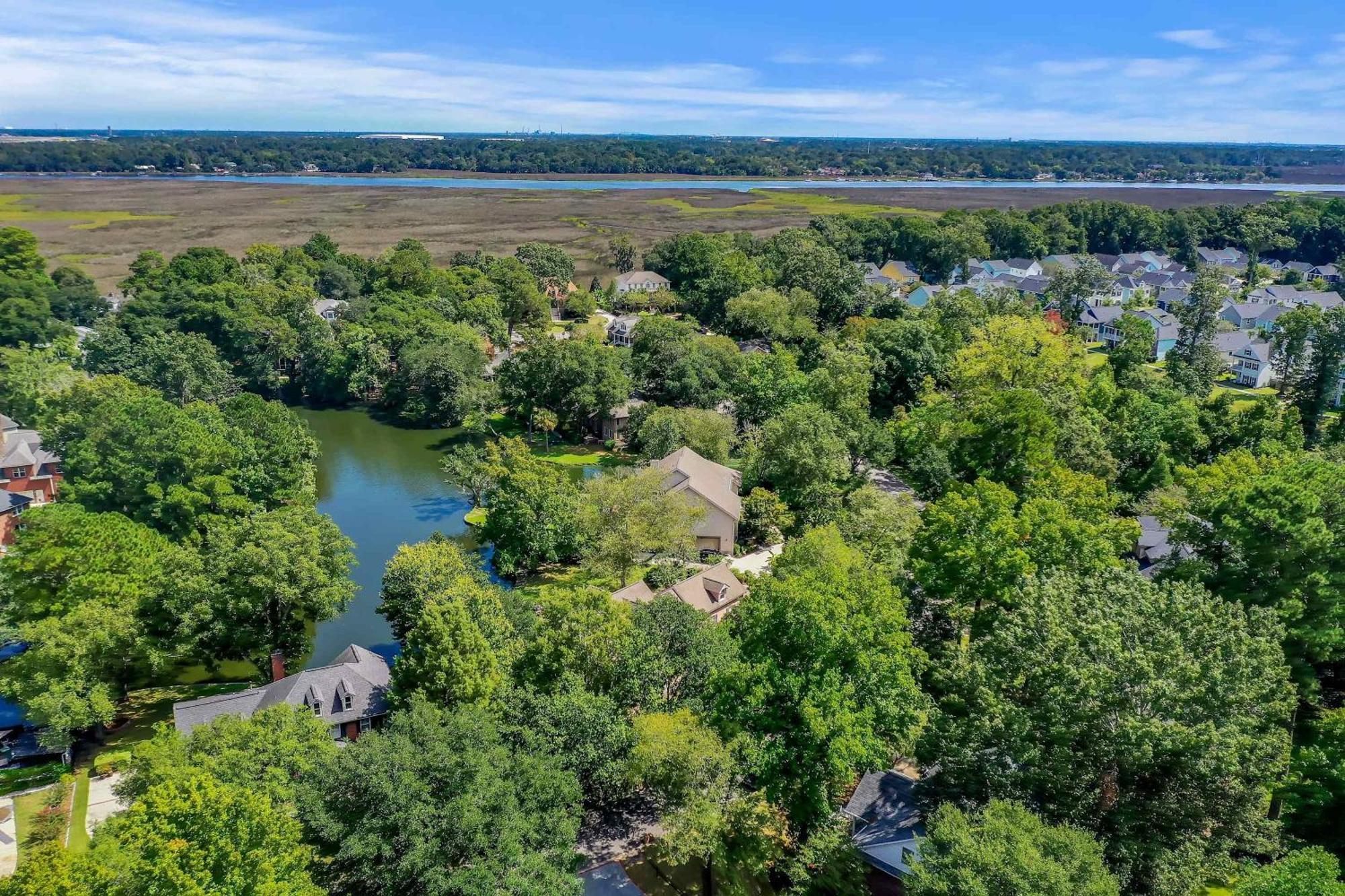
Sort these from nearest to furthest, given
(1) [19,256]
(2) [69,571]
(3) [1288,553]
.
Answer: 1. (3) [1288,553]
2. (2) [69,571]
3. (1) [19,256]

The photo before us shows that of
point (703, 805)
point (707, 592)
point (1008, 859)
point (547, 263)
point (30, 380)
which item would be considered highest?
point (547, 263)

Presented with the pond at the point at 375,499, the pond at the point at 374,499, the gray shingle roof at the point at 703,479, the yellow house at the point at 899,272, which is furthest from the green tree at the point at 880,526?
the yellow house at the point at 899,272

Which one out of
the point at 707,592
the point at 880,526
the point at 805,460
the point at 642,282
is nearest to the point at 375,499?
the point at 707,592

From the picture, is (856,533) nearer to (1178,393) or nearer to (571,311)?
(1178,393)

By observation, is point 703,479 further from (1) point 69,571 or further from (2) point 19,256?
(2) point 19,256

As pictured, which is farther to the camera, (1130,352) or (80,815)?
(1130,352)

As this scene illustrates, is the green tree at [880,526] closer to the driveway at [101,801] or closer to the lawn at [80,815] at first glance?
the driveway at [101,801]
